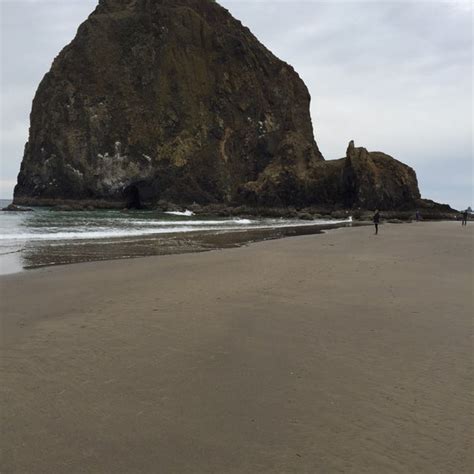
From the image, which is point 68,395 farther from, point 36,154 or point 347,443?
point 36,154

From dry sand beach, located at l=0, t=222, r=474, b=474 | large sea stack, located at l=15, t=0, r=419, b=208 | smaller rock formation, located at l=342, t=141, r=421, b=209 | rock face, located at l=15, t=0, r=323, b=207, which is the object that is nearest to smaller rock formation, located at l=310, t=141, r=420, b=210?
smaller rock formation, located at l=342, t=141, r=421, b=209

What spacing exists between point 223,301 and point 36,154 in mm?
81838

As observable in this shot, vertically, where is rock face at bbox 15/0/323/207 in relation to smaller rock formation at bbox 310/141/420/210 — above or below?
above

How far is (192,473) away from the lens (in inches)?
101

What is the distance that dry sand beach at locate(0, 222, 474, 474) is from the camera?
2738mm

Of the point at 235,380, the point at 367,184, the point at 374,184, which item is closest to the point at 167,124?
the point at 367,184

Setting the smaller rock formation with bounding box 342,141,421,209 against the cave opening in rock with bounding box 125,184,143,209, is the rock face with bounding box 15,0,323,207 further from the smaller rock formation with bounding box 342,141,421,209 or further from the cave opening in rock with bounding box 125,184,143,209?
the smaller rock formation with bounding box 342,141,421,209

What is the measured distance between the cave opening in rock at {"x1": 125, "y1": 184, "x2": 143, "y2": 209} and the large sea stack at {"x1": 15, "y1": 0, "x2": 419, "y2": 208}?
20 centimetres

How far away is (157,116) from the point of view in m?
77.6

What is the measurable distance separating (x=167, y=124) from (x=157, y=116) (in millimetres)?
2202

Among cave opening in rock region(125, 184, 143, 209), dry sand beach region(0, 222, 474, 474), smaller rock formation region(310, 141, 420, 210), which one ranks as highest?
smaller rock formation region(310, 141, 420, 210)

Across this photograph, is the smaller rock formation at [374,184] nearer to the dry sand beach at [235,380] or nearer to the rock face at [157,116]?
the rock face at [157,116]

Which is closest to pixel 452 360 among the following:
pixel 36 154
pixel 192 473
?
pixel 192 473

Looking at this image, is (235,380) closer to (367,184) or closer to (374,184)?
(367,184)
